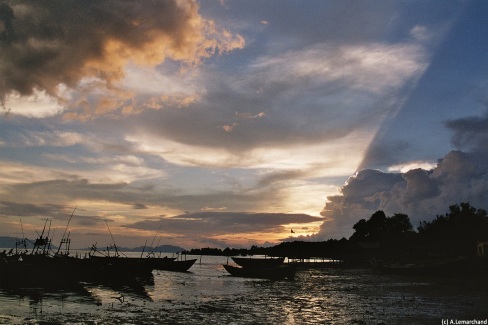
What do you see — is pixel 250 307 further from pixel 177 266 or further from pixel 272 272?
pixel 177 266

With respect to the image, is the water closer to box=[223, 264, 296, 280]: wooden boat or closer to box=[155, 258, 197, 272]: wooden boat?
box=[223, 264, 296, 280]: wooden boat

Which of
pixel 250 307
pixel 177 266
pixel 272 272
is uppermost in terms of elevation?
pixel 250 307

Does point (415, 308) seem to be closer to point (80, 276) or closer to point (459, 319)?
point (459, 319)

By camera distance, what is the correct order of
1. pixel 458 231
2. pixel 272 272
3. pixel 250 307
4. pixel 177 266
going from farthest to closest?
pixel 458 231 < pixel 177 266 < pixel 272 272 < pixel 250 307

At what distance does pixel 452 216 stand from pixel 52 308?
356 ft

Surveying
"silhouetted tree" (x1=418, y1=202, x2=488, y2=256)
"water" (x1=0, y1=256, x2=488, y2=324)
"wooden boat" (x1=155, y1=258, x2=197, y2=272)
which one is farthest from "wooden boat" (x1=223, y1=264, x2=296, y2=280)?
"silhouetted tree" (x1=418, y1=202, x2=488, y2=256)

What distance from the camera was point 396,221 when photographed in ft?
422

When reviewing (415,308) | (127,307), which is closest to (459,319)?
(415,308)

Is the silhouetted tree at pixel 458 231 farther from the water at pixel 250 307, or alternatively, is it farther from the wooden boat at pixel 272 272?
the water at pixel 250 307

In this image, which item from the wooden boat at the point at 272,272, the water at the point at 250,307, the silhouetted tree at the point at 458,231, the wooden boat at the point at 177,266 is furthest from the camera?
the silhouetted tree at the point at 458,231

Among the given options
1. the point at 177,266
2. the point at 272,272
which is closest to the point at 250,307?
the point at 272,272

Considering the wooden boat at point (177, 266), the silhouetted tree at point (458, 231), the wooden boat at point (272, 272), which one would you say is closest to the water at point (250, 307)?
the wooden boat at point (272, 272)

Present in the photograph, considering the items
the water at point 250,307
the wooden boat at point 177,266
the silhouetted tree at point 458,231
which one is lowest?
the wooden boat at point 177,266

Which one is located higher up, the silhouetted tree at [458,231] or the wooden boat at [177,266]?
the silhouetted tree at [458,231]
